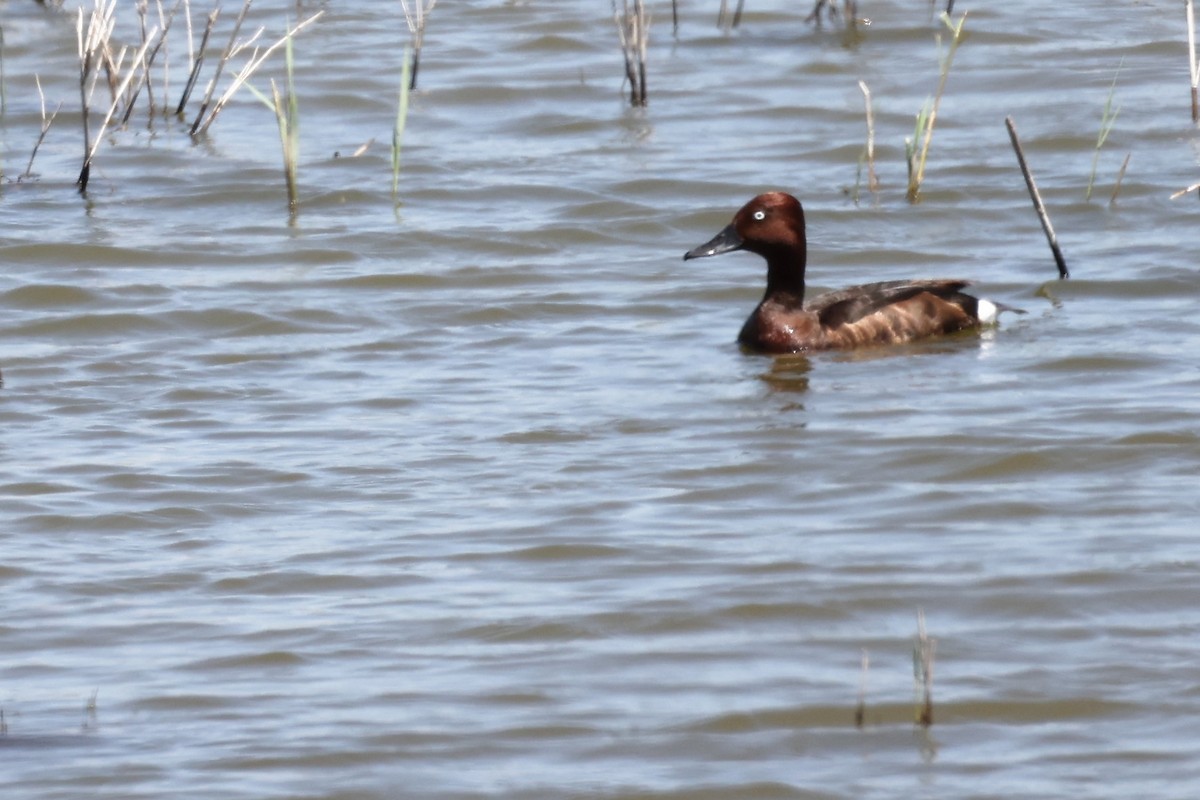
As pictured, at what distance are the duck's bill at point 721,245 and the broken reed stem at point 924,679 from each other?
14.8 feet

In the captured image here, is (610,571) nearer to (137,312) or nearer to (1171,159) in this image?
(137,312)

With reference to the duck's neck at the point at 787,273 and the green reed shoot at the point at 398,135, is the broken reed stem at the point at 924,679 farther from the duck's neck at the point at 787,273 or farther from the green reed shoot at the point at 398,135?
the green reed shoot at the point at 398,135

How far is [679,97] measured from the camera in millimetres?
13555

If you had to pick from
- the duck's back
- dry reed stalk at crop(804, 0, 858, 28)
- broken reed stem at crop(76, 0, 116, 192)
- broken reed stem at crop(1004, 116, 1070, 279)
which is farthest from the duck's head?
dry reed stalk at crop(804, 0, 858, 28)

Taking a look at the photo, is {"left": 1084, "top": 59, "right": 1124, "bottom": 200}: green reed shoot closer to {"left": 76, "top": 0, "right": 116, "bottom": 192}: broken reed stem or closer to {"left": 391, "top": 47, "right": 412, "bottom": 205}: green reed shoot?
{"left": 391, "top": 47, "right": 412, "bottom": 205}: green reed shoot

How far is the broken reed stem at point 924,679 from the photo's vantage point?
480 centimetres

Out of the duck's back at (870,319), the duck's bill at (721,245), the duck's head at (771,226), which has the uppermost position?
the duck's head at (771,226)

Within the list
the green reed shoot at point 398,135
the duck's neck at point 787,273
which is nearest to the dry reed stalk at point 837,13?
the green reed shoot at point 398,135

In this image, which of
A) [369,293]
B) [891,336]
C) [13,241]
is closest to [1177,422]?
[891,336]

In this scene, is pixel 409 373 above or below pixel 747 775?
below

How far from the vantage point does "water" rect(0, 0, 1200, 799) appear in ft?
16.4

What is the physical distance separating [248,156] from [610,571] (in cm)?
695

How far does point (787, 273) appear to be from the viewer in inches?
371

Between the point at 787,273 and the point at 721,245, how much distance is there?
0.32m
